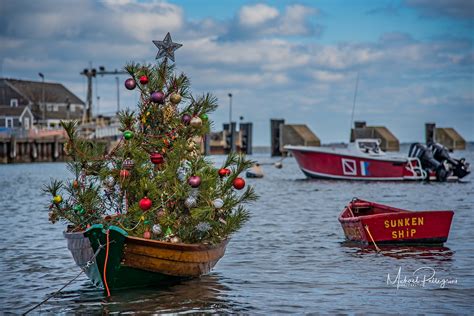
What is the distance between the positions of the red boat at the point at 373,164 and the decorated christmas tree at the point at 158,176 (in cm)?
3385

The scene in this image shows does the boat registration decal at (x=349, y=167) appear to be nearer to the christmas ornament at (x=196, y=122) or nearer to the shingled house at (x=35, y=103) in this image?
the christmas ornament at (x=196, y=122)

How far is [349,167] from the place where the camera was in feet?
160

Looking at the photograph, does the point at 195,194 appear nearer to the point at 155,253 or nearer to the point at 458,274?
the point at 155,253

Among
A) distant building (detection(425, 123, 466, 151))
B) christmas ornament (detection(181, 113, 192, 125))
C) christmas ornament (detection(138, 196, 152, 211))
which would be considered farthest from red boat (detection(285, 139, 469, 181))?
distant building (detection(425, 123, 466, 151))

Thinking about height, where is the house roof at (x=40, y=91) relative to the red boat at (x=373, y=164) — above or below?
above

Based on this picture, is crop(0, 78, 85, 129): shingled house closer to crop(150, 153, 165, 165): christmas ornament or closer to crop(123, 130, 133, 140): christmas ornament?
crop(123, 130, 133, 140): christmas ornament

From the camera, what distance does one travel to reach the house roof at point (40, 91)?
4818 inches

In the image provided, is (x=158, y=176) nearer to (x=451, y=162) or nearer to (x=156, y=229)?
(x=156, y=229)

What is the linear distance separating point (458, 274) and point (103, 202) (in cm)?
702

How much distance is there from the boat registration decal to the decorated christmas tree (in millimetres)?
34309

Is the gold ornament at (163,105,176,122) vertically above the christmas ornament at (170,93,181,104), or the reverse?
the christmas ornament at (170,93,181,104)

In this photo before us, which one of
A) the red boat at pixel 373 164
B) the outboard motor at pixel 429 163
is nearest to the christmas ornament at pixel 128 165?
the red boat at pixel 373 164

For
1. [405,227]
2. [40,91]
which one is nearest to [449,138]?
[40,91]
